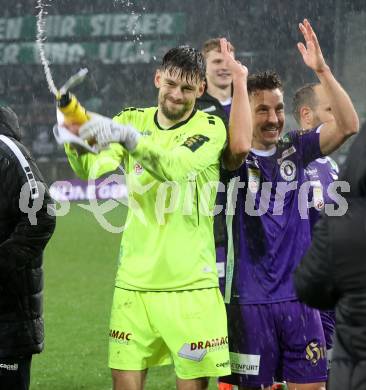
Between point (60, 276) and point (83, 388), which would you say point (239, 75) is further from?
point (60, 276)

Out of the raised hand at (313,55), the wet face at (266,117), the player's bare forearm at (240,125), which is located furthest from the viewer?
the wet face at (266,117)

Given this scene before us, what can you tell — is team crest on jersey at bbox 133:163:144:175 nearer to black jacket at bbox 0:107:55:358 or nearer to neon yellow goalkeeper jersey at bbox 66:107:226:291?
neon yellow goalkeeper jersey at bbox 66:107:226:291

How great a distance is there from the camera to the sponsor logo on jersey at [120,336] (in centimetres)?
439

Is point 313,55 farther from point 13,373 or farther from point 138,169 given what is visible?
point 13,373

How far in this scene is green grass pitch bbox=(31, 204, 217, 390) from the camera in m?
6.98

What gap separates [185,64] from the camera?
4.48m

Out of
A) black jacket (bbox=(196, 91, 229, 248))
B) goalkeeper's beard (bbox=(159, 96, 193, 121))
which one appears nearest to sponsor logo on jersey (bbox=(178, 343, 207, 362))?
black jacket (bbox=(196, 91, 229, 248))

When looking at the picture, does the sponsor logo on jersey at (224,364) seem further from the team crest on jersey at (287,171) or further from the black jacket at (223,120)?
the team crest on jersey at (287,171)

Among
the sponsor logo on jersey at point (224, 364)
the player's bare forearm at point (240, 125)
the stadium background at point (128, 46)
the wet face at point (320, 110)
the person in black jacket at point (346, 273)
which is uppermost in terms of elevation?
the stadium background at point (128, 46)

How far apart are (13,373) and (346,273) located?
1958 mm

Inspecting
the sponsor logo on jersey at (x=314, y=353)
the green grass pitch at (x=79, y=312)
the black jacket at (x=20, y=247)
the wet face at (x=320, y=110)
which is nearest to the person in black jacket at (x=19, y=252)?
the black jacket at (x=20, y=247)

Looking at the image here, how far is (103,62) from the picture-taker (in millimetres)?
19781

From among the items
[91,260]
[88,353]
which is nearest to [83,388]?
[88,353]

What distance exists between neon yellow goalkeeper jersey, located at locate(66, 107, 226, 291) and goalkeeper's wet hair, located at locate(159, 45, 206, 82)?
0.21 m
